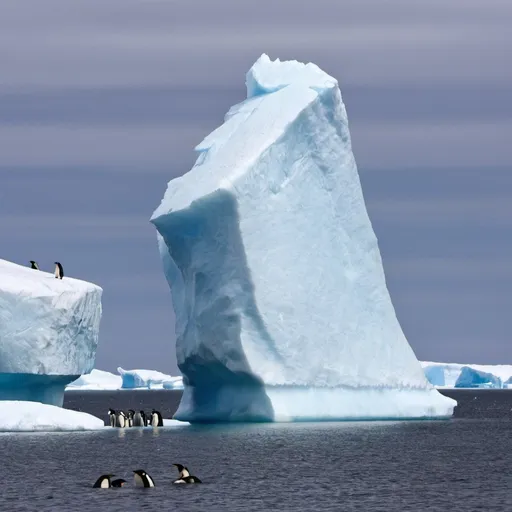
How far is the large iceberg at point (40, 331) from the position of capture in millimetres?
49406

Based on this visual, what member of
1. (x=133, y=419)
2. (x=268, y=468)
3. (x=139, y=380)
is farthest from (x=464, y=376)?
(x=268, y=468)

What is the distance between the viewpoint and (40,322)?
163ft

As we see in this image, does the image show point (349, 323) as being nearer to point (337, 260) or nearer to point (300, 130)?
point (337, 260)

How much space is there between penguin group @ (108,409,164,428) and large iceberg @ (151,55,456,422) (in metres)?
2.18

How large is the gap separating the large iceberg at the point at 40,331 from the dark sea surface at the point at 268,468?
193 cm

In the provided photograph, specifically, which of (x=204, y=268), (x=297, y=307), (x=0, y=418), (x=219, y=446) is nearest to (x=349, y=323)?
(x=297, y=307)

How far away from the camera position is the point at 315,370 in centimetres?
4784

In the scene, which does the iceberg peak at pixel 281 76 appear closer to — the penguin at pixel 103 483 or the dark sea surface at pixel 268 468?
the dark sea surface at pixel 268 468

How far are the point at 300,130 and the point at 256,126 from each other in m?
1.44

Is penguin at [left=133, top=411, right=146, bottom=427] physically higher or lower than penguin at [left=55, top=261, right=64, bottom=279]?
lower

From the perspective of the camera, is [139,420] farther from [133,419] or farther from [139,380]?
[139,380]

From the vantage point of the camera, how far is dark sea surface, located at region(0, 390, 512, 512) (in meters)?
28.7

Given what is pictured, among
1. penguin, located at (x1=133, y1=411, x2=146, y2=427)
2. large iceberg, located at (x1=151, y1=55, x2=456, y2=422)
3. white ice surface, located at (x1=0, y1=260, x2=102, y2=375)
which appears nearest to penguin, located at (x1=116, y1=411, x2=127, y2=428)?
penguin, located at (x1=133, y1=411, x2=146, y2=427)

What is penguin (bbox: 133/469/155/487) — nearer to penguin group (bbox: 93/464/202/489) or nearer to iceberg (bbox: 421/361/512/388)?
penguin group (bbox: 93/464/202/489)
